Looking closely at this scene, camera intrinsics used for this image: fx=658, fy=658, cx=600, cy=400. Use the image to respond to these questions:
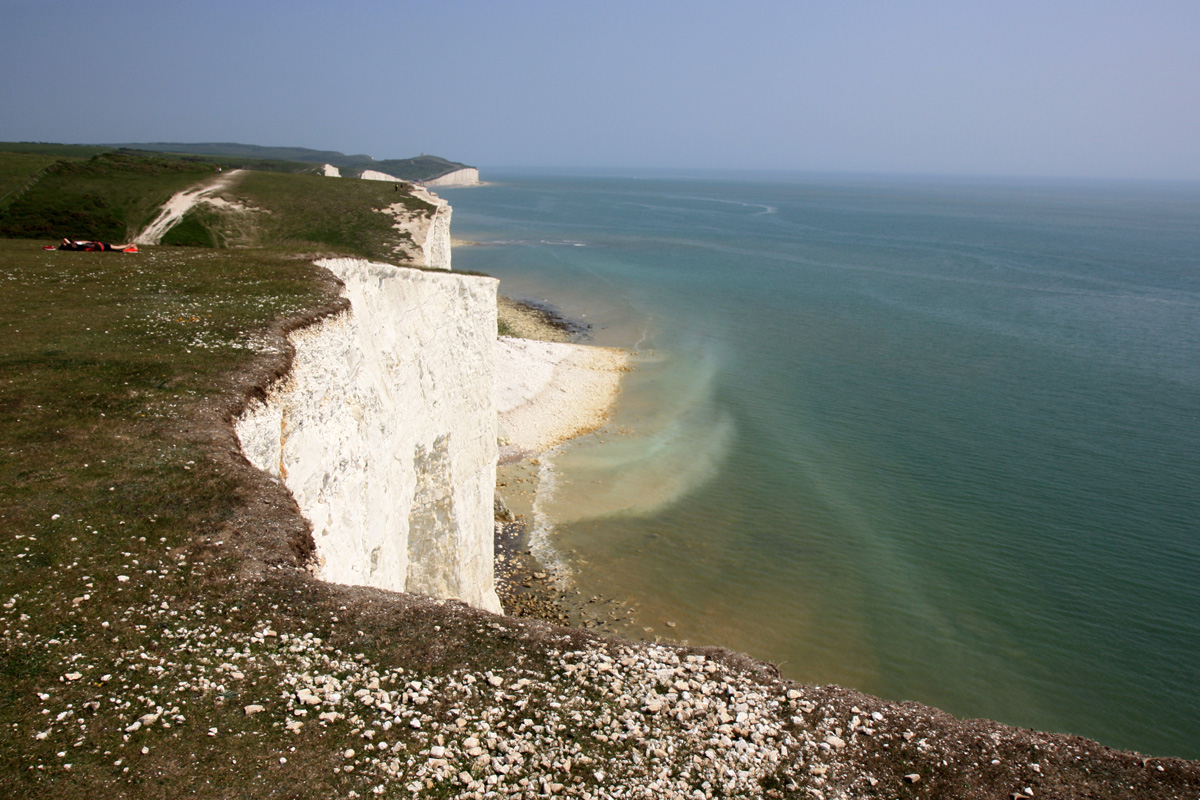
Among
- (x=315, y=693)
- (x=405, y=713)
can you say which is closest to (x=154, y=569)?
(x=315, y=693)

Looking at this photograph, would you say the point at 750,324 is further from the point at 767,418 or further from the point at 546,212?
the point at 546,212

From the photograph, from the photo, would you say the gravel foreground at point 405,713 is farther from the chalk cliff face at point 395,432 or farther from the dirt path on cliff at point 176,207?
the dirt path on cliff at point 176,207

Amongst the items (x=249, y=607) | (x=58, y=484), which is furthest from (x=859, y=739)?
(x=58, y=484)

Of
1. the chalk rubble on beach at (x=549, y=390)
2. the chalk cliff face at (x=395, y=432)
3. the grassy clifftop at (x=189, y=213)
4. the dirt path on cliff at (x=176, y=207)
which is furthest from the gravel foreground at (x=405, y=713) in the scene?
the dirt path on cliff at (x=176, y=207)

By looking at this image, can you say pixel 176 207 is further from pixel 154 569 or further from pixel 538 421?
pixel 154 569

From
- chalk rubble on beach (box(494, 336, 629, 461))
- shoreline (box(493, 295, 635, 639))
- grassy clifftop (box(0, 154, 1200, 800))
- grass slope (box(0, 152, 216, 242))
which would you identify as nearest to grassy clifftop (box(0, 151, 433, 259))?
grass slope (box(0, 152, 216, 242))

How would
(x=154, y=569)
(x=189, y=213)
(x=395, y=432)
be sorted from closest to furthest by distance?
(x=154, y=569)
(x=395, y=432)
(x=189, y=213)

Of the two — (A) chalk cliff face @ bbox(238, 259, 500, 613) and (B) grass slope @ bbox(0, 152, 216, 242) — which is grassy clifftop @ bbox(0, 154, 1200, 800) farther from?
(B) grass slope @ bbox(0, 152, 216, 242)
